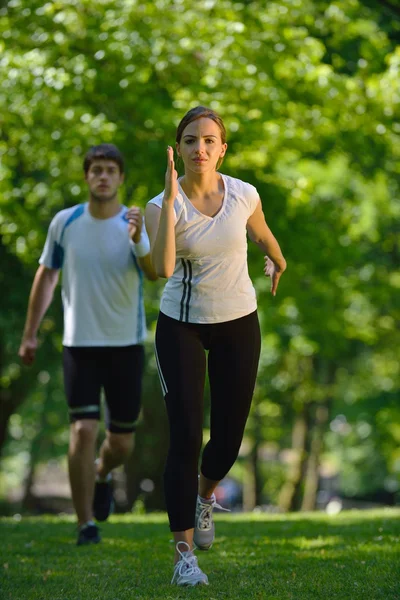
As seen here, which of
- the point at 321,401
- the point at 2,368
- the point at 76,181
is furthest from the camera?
the point at 321,401

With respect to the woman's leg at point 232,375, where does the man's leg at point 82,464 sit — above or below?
below

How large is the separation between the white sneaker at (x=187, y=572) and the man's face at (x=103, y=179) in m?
2.91

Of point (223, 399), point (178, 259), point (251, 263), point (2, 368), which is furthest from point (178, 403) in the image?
point (2, 368)

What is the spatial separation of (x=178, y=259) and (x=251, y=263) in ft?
42.7

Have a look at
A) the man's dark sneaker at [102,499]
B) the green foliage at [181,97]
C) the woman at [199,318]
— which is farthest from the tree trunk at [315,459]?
the woman at [199,318]

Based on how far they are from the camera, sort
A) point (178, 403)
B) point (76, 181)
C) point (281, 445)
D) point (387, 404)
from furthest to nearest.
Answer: point (281, 445), point (387, 404), point (76, 181), point (178, 403)

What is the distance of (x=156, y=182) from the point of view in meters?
14.8

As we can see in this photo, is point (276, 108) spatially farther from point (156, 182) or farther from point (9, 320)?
point (9, 320)

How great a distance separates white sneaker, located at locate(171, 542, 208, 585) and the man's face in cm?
291

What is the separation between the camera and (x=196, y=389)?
4.82 meters

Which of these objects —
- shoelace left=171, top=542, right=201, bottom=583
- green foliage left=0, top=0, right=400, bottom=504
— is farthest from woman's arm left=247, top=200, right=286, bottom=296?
green foliage left=0, top=0, right=400, bottom=504

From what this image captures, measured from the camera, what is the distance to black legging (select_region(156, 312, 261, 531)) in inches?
187

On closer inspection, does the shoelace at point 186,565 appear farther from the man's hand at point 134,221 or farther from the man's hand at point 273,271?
the man's hand at point 134,221

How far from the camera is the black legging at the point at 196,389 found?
476 centimetres
